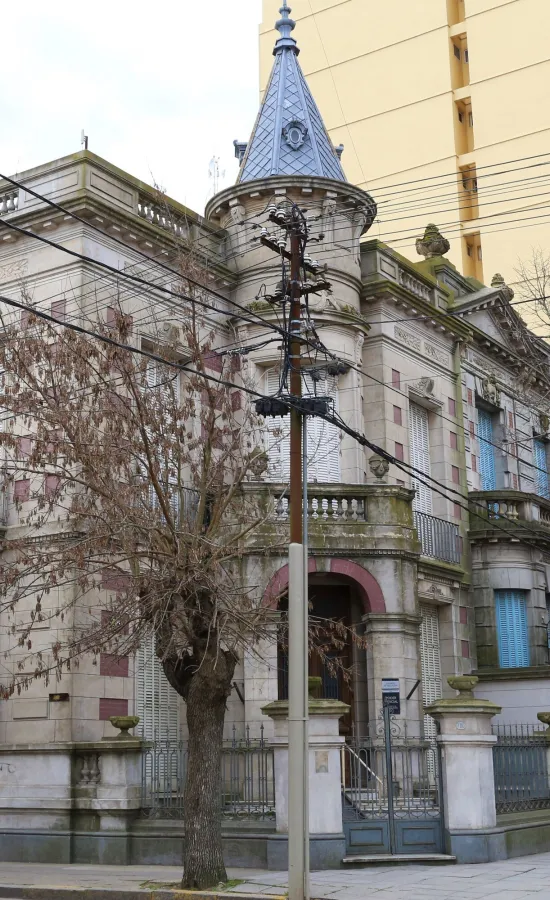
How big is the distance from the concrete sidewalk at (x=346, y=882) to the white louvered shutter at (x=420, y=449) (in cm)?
1079

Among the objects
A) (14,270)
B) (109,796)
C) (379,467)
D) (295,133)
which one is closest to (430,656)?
(379,467)

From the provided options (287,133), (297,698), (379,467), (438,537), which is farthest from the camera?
(287,133)

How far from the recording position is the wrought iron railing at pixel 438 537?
26969 mm

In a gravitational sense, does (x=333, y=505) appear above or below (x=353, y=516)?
above

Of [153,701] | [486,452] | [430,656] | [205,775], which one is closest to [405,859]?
[205,775]

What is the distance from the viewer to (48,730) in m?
21.2

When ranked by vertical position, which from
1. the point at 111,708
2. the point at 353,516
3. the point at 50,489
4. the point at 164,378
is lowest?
the point at 111,708

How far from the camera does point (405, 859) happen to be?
58.3 feet

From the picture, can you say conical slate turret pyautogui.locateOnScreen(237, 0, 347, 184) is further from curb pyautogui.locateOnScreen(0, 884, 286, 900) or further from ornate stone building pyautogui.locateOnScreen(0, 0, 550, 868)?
curb pyautogui.locateOnScreen(0, 884, 286, 900)

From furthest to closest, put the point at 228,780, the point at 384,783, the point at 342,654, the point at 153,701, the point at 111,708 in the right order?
1. the point at 342,654
2. the point at 153,701
3. the point at 111,708
4. the point at 228,780
5. the point at 384,783

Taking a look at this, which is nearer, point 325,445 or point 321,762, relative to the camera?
point 321,762

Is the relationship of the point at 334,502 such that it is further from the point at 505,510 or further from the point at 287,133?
the point at 287,133

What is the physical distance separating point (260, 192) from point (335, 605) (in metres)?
8.91

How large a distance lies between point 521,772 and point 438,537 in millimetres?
8141
